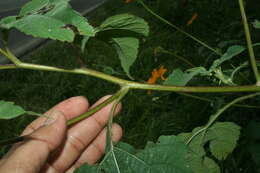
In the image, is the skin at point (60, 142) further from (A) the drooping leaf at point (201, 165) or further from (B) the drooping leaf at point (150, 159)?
(A) the drooping leaf at point (201, 165)

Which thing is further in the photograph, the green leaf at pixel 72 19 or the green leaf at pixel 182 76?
the green leaf at pixel 182 76

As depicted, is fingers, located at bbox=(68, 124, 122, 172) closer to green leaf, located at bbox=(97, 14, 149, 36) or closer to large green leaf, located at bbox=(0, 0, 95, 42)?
green leaf, located at bbox=(97, 14, 149, 36)

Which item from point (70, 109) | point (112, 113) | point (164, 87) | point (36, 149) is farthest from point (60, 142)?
point (164, 87)

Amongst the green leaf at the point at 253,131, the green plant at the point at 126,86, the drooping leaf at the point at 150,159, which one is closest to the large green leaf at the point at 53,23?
the green plant at the point at 126,86

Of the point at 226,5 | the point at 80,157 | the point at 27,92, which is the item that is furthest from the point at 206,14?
the point at 80,157

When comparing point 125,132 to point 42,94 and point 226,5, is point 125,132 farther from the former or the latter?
point 226,5

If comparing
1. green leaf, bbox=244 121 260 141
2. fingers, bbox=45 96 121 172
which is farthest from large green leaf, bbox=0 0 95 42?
green leaf, bbox=244 121 260 141
